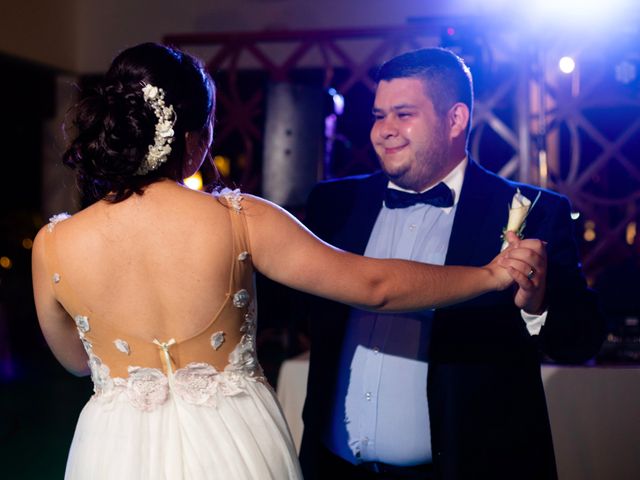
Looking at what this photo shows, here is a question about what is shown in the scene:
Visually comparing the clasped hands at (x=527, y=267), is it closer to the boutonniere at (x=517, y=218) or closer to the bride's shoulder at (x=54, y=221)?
the boutonniere at (x=517, y=218)

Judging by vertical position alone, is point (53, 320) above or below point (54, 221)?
below

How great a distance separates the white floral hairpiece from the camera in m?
1.61

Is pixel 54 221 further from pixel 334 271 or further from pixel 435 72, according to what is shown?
pixel 435 72

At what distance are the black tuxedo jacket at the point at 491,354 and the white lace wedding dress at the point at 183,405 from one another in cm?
51

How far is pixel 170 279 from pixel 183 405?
279 millimetres

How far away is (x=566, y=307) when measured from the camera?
6.82ft

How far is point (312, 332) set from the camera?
91.6 inches

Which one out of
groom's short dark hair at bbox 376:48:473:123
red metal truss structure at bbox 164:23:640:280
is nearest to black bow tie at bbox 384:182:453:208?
groom's short dark hair at bbox 376:48:473:123

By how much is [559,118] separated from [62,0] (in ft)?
20.1

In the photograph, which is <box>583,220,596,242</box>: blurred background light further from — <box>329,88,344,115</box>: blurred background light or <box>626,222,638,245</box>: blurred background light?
<box>329,88,344,115</box>: blurred background light

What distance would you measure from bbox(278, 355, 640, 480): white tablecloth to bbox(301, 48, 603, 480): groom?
0.98 m

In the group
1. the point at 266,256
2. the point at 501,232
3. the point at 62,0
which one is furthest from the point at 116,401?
the point at 62,0

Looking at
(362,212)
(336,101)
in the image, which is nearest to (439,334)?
(362,212)

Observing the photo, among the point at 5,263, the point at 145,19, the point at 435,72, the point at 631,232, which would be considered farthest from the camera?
the point at 145,19
